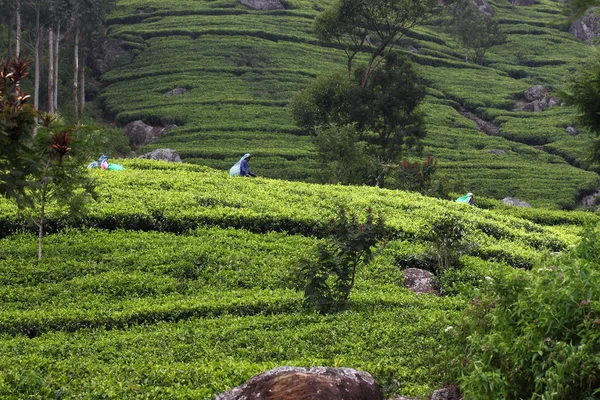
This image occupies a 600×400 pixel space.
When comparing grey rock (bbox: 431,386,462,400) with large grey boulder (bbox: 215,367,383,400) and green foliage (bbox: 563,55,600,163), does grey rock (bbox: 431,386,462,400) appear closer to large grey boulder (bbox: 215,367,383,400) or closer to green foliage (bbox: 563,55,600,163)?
large grey boulder (bbox: 215,367,383,400)

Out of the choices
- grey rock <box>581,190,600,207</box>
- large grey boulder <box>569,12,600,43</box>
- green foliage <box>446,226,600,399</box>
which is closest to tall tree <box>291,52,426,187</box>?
grey rock <box>581,190,600,207</box>

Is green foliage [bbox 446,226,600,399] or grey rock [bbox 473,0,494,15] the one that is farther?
grey rock [bbox 473,0,494,15]

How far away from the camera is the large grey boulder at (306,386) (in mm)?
7035

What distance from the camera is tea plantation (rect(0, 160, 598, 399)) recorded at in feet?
28.5

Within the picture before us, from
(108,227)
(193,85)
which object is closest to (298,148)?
(193,85)

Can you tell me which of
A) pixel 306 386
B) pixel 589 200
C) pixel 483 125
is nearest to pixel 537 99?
pixel 483 125

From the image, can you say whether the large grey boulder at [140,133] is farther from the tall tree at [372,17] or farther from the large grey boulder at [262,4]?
the large grey boulder at [262,4]

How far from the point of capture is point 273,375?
731 cm

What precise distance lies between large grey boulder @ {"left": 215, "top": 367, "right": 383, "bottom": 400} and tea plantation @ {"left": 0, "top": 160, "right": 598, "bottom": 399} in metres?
0.74

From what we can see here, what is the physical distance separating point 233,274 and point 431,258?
410 centimetres

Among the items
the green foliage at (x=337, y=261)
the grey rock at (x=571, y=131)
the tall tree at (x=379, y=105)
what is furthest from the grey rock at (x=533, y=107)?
the green foliage at (x=337, y=261)

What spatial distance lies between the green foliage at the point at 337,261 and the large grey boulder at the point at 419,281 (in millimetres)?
2498

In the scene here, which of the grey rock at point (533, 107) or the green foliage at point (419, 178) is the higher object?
the green foliage at point (419, 178)

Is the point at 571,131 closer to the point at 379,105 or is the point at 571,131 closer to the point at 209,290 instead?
the point at 379,105
